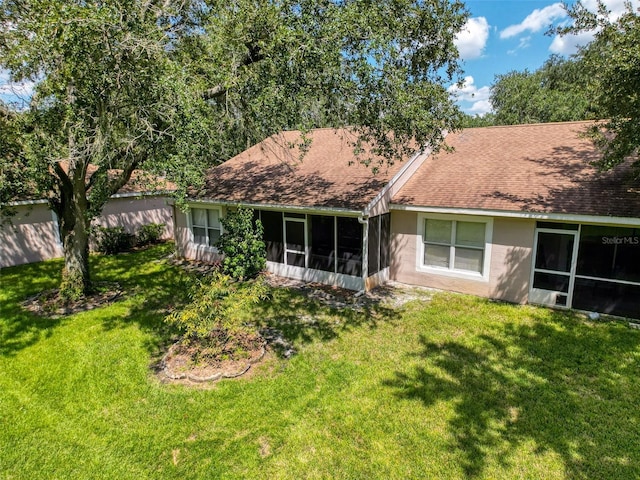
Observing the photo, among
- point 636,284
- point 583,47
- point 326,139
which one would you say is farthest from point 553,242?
point 326,139

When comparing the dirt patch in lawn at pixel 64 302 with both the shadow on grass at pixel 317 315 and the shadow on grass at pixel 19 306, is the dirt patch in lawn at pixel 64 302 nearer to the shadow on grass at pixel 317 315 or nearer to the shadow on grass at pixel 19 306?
the shadow on grass at pixel 19 306

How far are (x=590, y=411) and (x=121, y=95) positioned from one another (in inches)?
372

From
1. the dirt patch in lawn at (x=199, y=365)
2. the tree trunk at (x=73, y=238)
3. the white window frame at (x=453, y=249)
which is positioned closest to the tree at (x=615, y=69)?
the white window frame at (x=453, y=249)

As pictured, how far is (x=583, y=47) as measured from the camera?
841 centimetres

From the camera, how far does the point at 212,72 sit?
708cm

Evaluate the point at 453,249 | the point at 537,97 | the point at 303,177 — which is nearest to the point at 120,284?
the point at 303,177

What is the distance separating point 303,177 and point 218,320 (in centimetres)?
792

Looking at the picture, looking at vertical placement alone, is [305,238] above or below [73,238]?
below

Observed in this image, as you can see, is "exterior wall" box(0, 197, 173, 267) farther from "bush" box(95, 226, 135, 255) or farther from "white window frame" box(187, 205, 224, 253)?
"white window frame" box(187, 205, 224, 253)

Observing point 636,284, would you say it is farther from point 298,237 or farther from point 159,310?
point 159,310

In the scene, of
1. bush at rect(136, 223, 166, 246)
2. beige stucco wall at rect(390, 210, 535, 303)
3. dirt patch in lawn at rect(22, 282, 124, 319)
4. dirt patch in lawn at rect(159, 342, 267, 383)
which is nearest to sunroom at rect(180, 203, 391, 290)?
beige stucco wall at rect(390, 210, 535, 303)

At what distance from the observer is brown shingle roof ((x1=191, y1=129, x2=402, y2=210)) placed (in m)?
11.2

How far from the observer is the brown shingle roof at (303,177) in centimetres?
1123

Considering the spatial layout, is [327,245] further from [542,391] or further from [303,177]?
[542,391]
